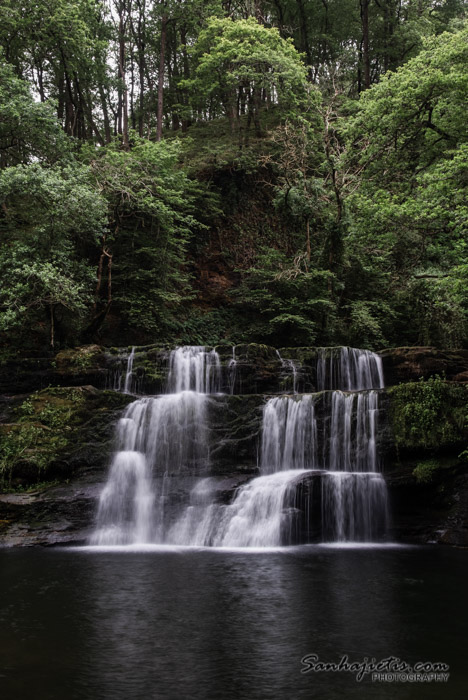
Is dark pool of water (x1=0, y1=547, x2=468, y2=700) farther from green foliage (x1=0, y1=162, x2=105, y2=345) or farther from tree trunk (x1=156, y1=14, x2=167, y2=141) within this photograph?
tree trunk (x1=156, y1=14, x2=167, y2=141)

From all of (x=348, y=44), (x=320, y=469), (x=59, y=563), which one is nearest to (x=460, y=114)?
(x=320, y=469)

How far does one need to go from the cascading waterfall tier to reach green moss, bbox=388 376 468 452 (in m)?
0.58

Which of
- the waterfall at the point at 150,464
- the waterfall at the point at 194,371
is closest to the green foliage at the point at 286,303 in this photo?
the waterfall at the point at 194,371

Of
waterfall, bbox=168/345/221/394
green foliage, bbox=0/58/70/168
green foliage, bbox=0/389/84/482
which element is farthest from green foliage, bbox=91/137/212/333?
green foliage, bbox=0/389/84/482

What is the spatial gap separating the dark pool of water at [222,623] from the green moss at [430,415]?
8.36ft

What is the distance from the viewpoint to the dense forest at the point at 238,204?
14.7m

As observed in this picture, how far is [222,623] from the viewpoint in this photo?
18.5ft

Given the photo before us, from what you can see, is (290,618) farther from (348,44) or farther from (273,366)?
(348,44)

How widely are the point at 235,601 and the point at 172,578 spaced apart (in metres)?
1.36

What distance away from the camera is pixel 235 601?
250 inches

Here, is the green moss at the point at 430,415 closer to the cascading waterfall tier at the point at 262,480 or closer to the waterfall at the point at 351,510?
the cascading waterfall tier at the point at 262,480

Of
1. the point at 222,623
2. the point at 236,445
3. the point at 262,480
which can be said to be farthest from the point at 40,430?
the point at 222,623

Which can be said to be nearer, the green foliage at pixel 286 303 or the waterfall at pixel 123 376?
the waterfall at pixel 123 376

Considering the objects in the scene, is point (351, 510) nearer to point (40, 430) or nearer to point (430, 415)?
point (430, 415)
